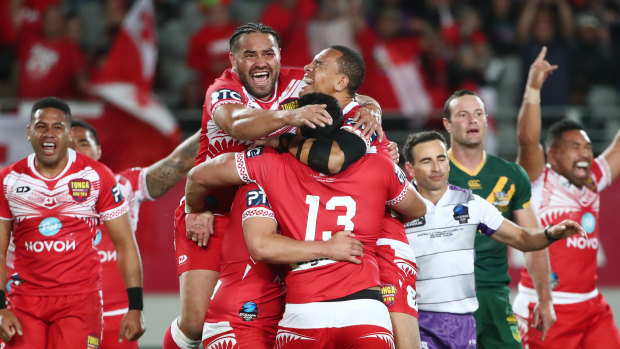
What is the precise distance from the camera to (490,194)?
6.41 m

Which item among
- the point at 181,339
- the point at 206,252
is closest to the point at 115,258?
the point at 181,339

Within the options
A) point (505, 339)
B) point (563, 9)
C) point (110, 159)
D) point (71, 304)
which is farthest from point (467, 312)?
point (563, 9)

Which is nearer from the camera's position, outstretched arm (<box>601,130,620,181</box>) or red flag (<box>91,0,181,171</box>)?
outstretched arm (<box>601,130,620,181</box>)

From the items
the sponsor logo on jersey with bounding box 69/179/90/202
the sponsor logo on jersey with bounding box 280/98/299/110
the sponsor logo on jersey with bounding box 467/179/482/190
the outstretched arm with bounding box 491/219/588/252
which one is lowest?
the outstretched arm with bounding box 491/219/588/252

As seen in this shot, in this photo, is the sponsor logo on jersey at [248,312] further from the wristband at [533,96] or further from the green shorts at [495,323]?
the wristband at [533,96]

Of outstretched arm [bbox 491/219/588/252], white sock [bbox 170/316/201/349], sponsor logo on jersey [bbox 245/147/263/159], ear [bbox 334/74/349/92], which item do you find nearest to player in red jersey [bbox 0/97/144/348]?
white sock [bbox 170/316/201/349]

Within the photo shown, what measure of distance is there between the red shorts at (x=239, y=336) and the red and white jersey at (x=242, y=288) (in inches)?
1.2

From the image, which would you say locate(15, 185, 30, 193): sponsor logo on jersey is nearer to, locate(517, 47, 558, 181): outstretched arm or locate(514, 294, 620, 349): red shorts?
locate(517, 47, 558, 181): outstretched arm

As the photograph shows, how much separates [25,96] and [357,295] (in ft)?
26.8

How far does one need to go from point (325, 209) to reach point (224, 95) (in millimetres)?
1134

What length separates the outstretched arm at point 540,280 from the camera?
6391mm

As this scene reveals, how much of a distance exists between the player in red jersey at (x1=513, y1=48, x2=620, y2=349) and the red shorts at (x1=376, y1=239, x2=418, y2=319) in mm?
1921

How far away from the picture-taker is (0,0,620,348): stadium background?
11.1 metres

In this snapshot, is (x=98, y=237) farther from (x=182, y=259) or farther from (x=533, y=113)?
(x=533, y=113)
